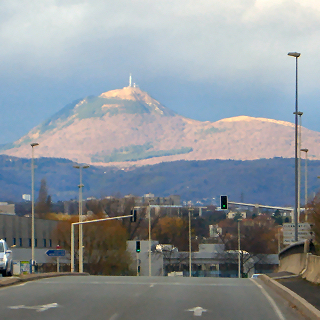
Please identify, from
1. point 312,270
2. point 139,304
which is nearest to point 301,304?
point 139,304

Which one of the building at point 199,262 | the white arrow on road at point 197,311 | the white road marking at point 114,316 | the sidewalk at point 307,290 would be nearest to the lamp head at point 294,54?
the sidewalk at point 307,290

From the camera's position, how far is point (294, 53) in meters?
45.1

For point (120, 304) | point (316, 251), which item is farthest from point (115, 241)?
point (120, 304)

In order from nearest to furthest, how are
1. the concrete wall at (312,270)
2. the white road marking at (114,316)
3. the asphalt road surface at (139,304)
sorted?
1. the white road marking at (114,316)
2. the asphalt road surface at (139,304)
3. the concrete wall at (312,270)

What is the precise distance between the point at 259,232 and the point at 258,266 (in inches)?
803

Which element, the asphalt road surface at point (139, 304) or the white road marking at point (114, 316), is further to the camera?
the asphalt road surface at point (139, 304)

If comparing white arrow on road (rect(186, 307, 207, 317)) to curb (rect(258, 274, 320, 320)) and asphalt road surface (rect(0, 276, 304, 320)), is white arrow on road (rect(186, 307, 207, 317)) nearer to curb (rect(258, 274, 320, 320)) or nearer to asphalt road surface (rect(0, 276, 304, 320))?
asphalt road surface (rect(0, 276, 304, 320))

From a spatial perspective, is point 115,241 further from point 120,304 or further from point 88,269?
point 120,304

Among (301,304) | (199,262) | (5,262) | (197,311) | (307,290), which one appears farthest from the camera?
(199,262)

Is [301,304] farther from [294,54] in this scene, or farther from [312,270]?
[294,54]

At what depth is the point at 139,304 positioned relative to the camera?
1684 centimetres

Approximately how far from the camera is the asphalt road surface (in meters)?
14.8

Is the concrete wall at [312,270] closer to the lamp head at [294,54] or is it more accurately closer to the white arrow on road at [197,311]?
the white arrow on road at [197,311]

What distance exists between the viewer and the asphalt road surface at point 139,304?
14750 mm
